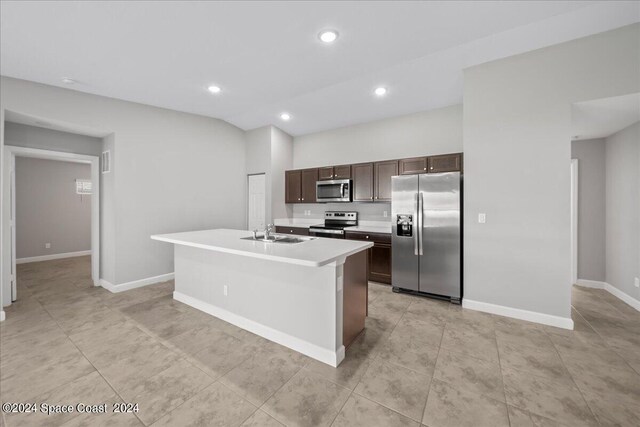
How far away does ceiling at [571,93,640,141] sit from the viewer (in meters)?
2.66

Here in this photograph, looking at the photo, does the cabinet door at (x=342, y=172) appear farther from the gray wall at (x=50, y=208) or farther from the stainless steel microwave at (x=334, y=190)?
the gray wall at (x=50, y=208)

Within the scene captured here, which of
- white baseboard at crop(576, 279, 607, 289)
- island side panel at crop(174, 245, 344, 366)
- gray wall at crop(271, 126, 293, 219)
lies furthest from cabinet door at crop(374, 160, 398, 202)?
white baseboard at crop(576, 279, 607, 289)

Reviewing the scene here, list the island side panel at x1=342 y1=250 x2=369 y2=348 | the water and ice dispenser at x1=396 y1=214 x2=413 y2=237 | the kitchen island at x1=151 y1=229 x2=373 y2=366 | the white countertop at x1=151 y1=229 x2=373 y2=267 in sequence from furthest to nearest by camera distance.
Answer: the water and ice dispenser at x1=396 y1=214 x2=413 y2=237
the island side panel at x1=342 y1=250 x2=369 y2=348
the kitchen island at x1=151 y1=229 x2=373 y2=366
the white countertop at x1=151 y1=229 x2=373 y2=267

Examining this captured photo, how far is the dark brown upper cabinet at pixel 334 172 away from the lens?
4895 mm

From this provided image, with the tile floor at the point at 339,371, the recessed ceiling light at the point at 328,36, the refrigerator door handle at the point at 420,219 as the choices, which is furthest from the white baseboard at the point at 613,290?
the recessed ceiling light at the point at 328,36

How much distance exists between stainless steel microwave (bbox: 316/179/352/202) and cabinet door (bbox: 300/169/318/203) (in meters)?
0.15

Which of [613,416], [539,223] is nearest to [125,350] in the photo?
[613,416]

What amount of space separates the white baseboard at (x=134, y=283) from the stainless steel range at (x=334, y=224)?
8.94 ft

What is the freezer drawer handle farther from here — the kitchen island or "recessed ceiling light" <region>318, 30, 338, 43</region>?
"recessed ceiling light" <region>318, 30, 338, 43</region>

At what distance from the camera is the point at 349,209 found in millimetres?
5172

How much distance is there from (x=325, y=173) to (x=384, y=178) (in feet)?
4.08

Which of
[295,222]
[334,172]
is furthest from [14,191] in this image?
[334,172]

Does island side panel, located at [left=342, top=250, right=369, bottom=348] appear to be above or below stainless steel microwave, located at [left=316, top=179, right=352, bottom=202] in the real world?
below

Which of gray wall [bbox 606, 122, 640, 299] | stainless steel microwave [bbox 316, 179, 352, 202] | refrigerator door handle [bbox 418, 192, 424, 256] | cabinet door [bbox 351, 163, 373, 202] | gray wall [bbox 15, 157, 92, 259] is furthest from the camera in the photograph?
gray wall [bbox 15, 157, 92, 259]
